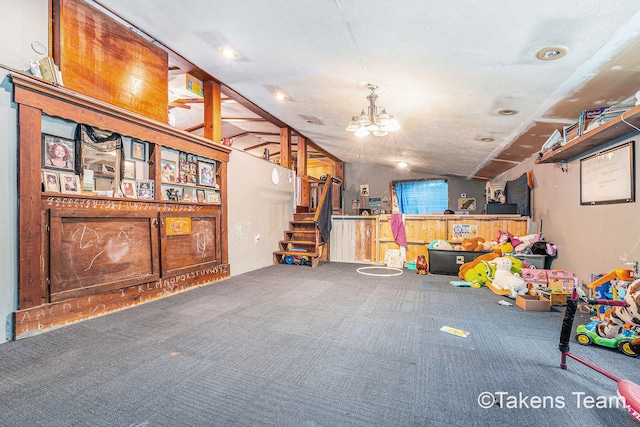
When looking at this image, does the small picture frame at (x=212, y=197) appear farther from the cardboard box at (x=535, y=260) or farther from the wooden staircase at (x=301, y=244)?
the cardboard box at (x=535, y=260)

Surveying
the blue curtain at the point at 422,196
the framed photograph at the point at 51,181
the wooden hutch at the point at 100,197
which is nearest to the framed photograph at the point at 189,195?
the wooden hutch at the point at 100,197

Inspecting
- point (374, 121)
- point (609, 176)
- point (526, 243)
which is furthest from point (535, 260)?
point (374, 121)

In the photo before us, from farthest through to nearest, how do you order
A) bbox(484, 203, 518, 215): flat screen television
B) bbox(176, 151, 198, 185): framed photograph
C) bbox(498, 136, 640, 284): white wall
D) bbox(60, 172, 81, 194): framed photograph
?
bbox(484, 203, 518, 215): flat screen television → bbox(176, 151, 198, 185): framed photograph → bbox(498, 136, 640, 284): white wall → bbox(60, 172, 81, 194): framed photograph

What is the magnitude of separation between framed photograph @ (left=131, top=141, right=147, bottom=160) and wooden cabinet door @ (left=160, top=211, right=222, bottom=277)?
2.50 ft

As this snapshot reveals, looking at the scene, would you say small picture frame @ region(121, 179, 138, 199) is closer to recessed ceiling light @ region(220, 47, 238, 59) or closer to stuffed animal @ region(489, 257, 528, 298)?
recessed ceiling light @ region(220, 47, 238, 59)

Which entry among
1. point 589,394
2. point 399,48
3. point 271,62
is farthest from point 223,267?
point 589,394

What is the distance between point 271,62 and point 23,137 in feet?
8.05

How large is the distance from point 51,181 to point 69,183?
141 millimetres

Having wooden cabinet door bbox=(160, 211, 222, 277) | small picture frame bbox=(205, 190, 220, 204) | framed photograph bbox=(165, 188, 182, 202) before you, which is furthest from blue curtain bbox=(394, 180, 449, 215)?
framed photograph bbox=(165, 188, 182, 202)

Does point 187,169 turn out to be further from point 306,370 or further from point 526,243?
point 526,243

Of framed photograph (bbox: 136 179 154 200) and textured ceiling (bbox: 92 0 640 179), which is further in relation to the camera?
framed photograph (bbox: 136 179 154 200)

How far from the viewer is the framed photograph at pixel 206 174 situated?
4347 mm

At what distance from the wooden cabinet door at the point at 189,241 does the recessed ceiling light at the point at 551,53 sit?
4.27 m

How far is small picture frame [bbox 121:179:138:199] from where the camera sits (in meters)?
3.27
